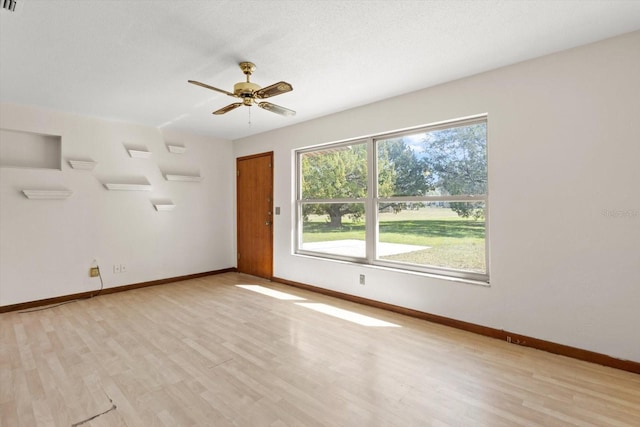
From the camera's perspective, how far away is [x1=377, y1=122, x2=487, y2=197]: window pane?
3.08 meters

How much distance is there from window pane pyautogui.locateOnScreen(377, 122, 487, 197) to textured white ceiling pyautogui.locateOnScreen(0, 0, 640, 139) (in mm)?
571

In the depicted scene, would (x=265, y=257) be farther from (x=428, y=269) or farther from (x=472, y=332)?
(x=472, y=332)

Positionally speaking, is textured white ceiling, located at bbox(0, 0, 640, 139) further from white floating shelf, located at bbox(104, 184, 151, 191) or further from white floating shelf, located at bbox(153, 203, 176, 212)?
white floating shelf, located at bbox(153, 203, 176, 212)

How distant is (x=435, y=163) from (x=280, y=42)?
2.03m

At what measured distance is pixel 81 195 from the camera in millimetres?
4113

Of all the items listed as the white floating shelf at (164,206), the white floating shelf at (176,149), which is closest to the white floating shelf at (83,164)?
the white floating shelf at (164,206)

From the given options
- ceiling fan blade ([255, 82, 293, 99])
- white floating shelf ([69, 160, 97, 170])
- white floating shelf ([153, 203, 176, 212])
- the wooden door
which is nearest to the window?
the wooden door

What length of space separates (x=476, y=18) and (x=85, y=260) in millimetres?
5104

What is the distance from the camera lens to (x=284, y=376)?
219cm

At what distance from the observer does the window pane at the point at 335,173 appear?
4061mm

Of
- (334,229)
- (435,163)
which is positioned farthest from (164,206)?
(435,163)

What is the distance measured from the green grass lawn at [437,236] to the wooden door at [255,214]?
1821mm

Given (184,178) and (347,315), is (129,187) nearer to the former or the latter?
(184,178)

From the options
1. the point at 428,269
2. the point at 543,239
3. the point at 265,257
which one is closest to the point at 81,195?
the point at 265,257
